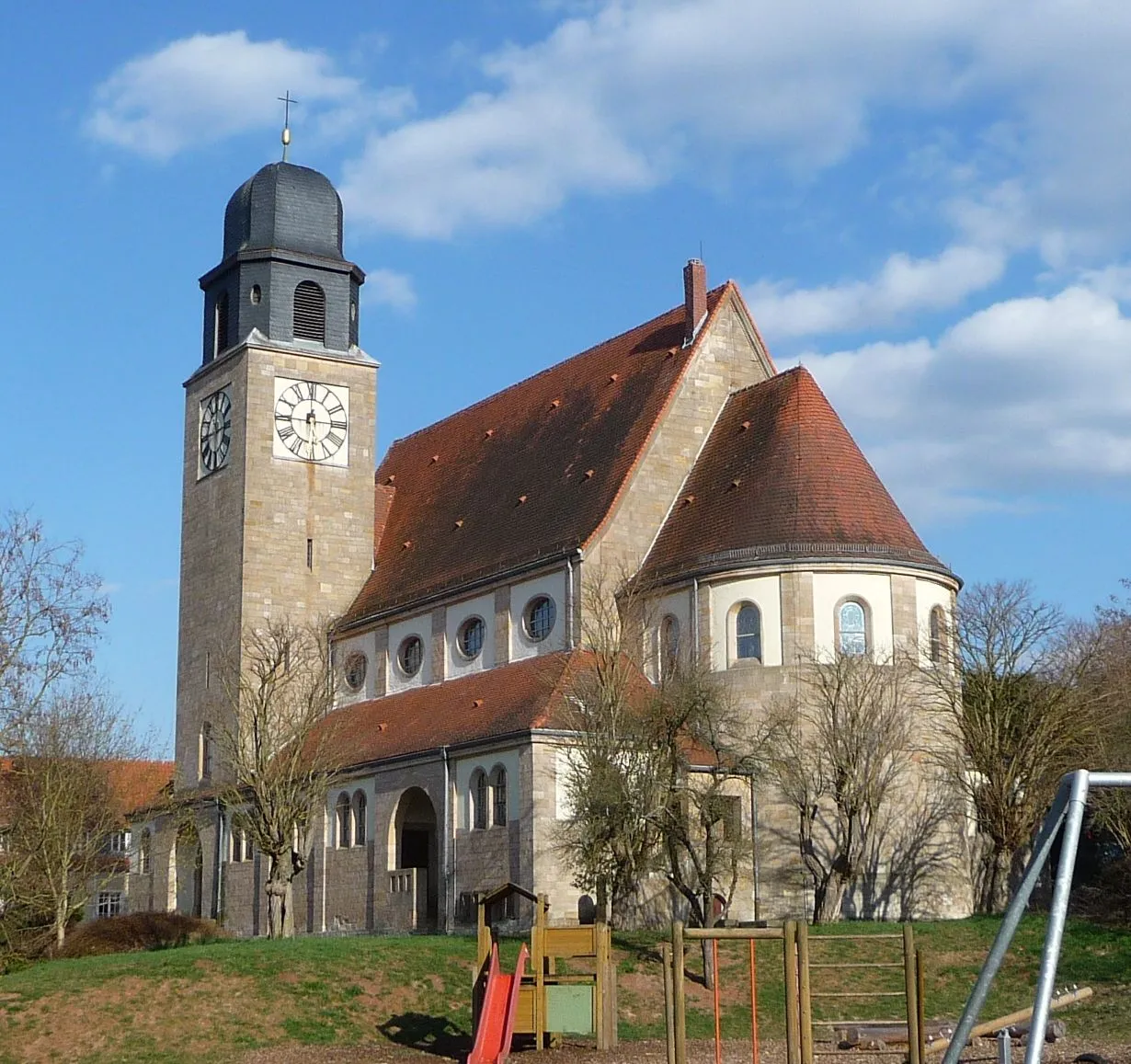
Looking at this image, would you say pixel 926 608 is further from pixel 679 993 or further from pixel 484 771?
pixel 679 993

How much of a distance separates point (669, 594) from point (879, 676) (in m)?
5.37

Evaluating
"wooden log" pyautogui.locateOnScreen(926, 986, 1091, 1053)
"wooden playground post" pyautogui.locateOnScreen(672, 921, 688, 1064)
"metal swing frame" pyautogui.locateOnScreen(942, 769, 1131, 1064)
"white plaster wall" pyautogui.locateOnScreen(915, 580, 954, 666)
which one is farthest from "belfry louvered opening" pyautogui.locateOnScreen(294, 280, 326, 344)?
"metal swing frame" pyautogui.locateOnScreen(942, 769, 1131, 1064)

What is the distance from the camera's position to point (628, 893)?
109ft

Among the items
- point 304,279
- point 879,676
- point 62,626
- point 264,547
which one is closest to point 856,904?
point 879,676

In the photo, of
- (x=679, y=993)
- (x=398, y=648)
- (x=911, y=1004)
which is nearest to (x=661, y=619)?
(x=398, y=648)

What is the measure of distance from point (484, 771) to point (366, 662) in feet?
35.9

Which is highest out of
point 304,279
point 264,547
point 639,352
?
point 304,279

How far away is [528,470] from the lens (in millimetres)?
47219

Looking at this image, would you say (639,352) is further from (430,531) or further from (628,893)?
(628,893)

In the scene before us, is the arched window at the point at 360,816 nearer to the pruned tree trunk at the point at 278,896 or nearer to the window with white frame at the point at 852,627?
the pruned tree trunk at the point at 278,896

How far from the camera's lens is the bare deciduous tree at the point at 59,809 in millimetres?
40281

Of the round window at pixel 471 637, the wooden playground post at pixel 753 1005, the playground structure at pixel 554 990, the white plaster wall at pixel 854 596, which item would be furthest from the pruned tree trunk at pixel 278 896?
the wooden playground post at pixel 753 1005

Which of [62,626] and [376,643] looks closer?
[62,626]

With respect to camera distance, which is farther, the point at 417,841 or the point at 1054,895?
the point at 417,841
